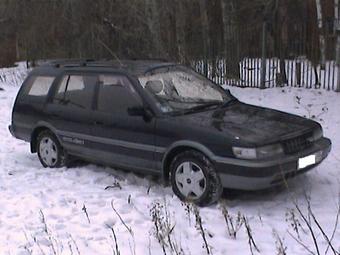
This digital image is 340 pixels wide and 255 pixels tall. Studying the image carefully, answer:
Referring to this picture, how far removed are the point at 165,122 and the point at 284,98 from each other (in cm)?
656

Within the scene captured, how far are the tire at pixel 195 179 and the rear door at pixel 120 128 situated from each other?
44cm

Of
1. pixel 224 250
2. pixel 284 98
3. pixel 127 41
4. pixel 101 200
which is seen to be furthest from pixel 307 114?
pixel 127 41

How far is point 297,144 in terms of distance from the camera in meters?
5.86

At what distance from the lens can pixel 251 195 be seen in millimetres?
6199

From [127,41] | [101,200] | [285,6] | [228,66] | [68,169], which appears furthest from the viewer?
[285,6]

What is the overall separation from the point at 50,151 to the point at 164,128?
2.43m

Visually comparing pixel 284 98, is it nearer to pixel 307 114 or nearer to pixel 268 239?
pixel 307 114

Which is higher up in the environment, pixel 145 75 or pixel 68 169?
pixel 145 75

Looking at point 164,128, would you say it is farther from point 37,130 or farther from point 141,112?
point 37,130

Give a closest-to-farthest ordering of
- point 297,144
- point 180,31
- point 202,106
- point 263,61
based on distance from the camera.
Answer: point 297,144 → point 202,106 → point 263,61 → point 180,31

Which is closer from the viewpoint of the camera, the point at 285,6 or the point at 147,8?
the point at 147,8

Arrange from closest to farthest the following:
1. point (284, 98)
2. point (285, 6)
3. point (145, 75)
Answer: point (145, 75) → point (284, 98) → point (285, 6)

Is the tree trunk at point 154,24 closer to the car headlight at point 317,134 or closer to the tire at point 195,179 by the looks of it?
the car headlight at point 317,134

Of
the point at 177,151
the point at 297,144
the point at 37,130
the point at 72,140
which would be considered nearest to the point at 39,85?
the point at 37,130
